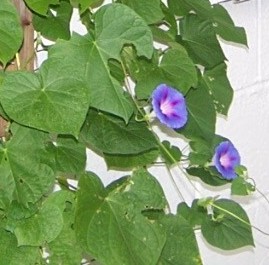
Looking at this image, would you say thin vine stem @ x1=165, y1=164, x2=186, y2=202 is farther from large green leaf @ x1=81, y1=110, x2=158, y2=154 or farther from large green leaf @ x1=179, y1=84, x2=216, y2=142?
large green leaf @ x1=81, y1=110, x2=158, y2=154

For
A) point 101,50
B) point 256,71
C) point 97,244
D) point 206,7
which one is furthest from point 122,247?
point 256,71

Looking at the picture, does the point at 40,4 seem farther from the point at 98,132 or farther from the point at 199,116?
the point at 199,116

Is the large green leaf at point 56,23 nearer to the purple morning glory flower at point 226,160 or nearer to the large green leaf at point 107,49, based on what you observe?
the large green leaf at point 107,49

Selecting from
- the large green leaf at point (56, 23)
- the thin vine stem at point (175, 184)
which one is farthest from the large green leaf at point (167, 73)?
the thin vine stem at point (175, 184)

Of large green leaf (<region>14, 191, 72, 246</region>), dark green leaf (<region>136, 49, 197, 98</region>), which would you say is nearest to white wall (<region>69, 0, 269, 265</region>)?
dark green leaf (<region>136, 49, 197, 98</region>)

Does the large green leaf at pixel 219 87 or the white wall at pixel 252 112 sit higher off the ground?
the large green leaf at pixel 219 87

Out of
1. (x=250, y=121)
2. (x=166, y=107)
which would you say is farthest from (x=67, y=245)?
(x=250, y=121)

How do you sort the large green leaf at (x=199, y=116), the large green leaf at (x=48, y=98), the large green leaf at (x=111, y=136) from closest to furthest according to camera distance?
the large green leaf at (x=48, y=98)
the large green leaf at (x=111, y=136)
the large green leaf at (x=199, y=116)
